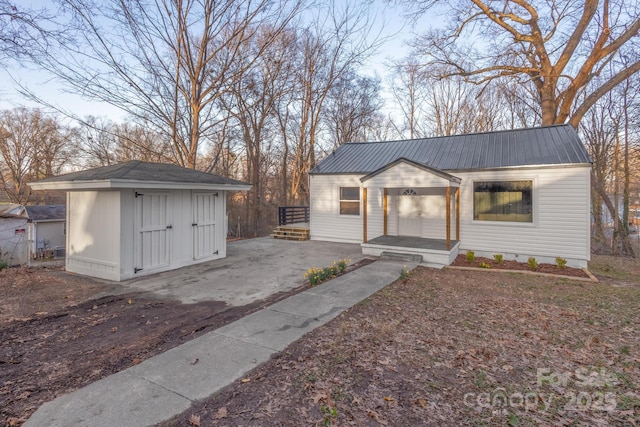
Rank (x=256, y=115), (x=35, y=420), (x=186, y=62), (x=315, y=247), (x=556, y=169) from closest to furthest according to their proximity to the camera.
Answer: (x=35, y=420)
(x=556, y=169)
(x=315, y=247)
(x=186, y=62)
(x=256, y=115)

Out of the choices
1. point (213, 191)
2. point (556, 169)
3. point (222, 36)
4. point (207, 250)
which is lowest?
point (207, 250)

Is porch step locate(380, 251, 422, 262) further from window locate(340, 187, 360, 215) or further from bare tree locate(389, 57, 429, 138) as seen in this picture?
bare tree locate(389, 57, 429, 138)

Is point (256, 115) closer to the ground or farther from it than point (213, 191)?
farther from it

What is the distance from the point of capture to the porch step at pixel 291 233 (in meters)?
12.2

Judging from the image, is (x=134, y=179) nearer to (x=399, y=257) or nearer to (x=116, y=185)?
(x=116, y=185)

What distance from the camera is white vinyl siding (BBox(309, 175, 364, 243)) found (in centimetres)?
1134

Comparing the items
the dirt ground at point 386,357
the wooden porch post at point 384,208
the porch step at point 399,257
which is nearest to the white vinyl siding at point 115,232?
the dirt ground at point 386,357

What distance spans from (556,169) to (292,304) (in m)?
7.77

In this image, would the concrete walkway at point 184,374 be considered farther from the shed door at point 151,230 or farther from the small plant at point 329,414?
the shed door at point 151,230

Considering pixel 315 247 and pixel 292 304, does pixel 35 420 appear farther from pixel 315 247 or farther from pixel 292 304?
pixel 315 247

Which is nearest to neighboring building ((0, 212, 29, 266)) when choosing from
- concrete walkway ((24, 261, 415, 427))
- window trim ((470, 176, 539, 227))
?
concrete walkway ((24, 261, 415, 427))

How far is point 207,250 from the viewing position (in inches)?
326

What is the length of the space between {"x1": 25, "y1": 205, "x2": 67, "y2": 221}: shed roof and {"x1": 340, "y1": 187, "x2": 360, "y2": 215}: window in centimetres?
1399

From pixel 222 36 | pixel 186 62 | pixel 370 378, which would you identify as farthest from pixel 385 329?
pixel 222 36
